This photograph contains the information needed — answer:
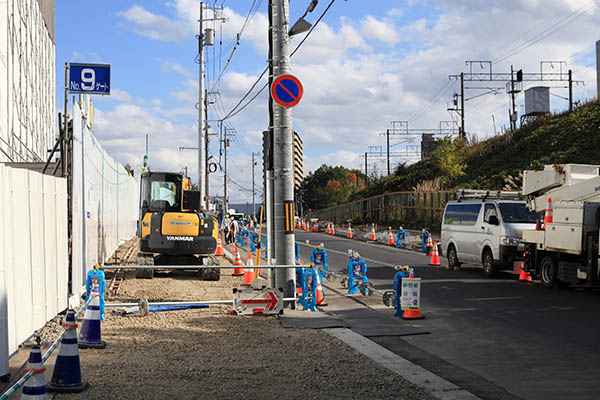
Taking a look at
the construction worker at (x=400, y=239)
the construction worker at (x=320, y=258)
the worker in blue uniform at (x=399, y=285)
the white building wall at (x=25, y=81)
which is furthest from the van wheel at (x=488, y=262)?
the white building wall at (x=25, y=81)

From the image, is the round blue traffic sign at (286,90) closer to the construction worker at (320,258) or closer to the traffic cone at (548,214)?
the construction worker at (320,258)

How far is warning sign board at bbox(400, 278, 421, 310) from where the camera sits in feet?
38.6

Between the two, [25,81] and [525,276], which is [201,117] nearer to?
[25,81]

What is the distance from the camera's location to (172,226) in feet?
60.2

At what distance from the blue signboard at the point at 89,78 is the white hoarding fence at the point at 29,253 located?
4.00 m

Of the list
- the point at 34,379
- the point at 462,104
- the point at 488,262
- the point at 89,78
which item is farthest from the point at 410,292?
the point at 462,104

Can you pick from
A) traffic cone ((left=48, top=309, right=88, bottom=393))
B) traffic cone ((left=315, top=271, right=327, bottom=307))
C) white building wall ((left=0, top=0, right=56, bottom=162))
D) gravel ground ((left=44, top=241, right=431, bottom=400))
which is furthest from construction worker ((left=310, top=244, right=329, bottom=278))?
white building wall ((left=0, top=0, right=56, bottom=162))

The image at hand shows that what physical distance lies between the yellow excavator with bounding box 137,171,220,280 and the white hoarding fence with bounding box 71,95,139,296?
1.28 m

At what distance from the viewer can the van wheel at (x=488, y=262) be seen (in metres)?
18.7

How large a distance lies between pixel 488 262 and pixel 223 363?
506 inches

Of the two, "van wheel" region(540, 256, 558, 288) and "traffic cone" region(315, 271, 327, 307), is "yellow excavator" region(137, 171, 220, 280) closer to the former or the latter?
"traffic cone" region(315, 271, 327, 307)

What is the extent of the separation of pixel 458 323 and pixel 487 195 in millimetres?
9755

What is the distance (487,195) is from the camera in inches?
Result: 797

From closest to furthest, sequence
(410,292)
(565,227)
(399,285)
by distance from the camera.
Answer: (410,292) < (399,285) < (565,227)
